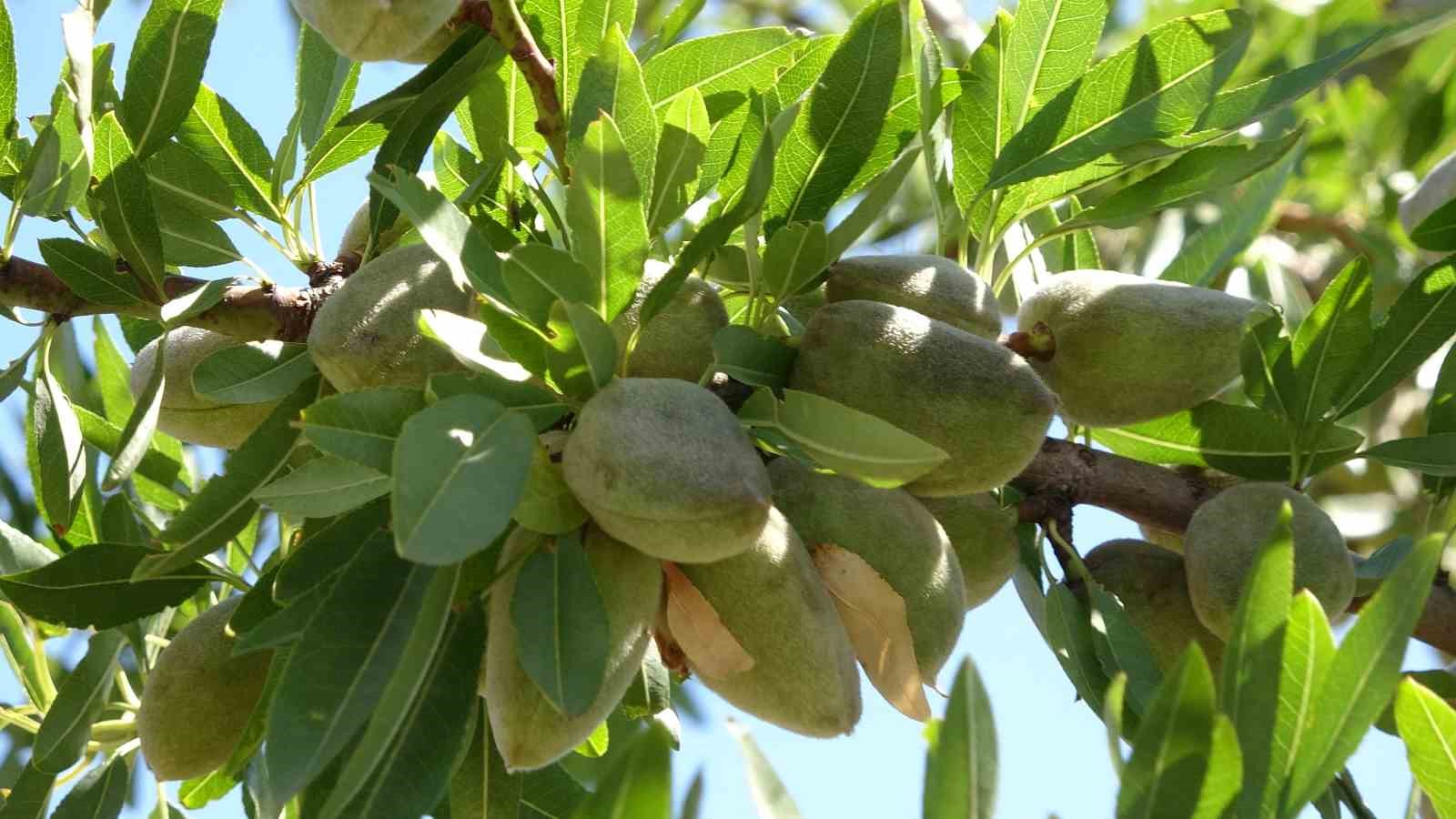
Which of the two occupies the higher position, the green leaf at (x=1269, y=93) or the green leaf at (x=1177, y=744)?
the green leaf at (x=1269, y=93)

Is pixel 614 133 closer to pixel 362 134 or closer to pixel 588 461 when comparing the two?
pixel 588 461

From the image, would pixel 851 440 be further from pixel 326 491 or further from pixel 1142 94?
pixel 1142 94

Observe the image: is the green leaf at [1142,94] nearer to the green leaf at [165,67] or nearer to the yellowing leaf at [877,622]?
the yellowing leaf at [877,622]

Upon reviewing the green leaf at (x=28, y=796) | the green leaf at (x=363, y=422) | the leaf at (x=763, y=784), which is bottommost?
the green leaf at (x=28, y=796)

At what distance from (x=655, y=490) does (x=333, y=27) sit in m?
0.43

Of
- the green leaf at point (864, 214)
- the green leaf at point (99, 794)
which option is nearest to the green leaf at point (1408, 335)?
the green leaf at point (864, 214)

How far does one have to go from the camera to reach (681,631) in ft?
3.59

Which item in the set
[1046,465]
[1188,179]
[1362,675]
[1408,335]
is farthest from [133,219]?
[1408,335]

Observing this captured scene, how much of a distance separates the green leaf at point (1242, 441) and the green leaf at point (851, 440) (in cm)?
51

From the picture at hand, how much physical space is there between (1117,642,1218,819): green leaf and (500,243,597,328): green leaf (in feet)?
1.55

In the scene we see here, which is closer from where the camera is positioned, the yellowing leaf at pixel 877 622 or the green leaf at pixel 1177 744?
the green leaf at pixel 1177 744

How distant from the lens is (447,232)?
1055 mm

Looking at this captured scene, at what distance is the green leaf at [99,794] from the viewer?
156 centimetres

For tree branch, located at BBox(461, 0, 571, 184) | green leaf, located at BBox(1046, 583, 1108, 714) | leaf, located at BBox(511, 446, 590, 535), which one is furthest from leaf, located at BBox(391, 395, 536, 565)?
green leaf, located at BBox(1046, 583, 1108, 714)
